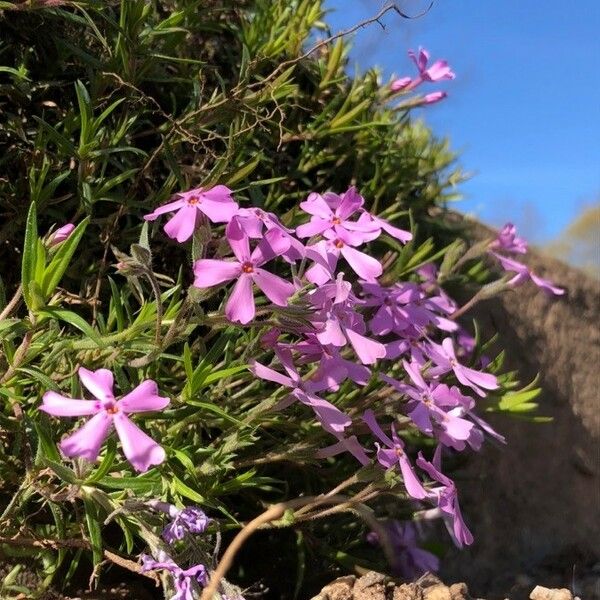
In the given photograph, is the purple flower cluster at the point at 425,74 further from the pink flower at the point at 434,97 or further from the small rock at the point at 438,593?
the small rock at the point at 438,593

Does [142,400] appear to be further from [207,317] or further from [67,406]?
[207,317]

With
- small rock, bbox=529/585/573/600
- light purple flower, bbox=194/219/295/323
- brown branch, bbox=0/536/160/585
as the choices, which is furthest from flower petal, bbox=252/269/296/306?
small rock, bbox=529/585/573/600

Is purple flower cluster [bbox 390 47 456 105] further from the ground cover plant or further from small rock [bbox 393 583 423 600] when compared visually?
small rock [bbox 393 583 423 600]

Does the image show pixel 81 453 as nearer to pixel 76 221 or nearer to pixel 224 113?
pixel 76 221

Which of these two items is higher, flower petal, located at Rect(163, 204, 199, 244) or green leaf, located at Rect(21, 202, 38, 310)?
flower petal, located at Rect(163, 204, 199, 244)

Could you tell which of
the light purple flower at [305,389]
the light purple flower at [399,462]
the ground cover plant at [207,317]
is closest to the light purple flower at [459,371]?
the ground cover plant at [207,317]

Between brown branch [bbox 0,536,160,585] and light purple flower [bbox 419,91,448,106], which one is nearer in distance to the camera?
brown branch [bbox 0,536,160,585]
